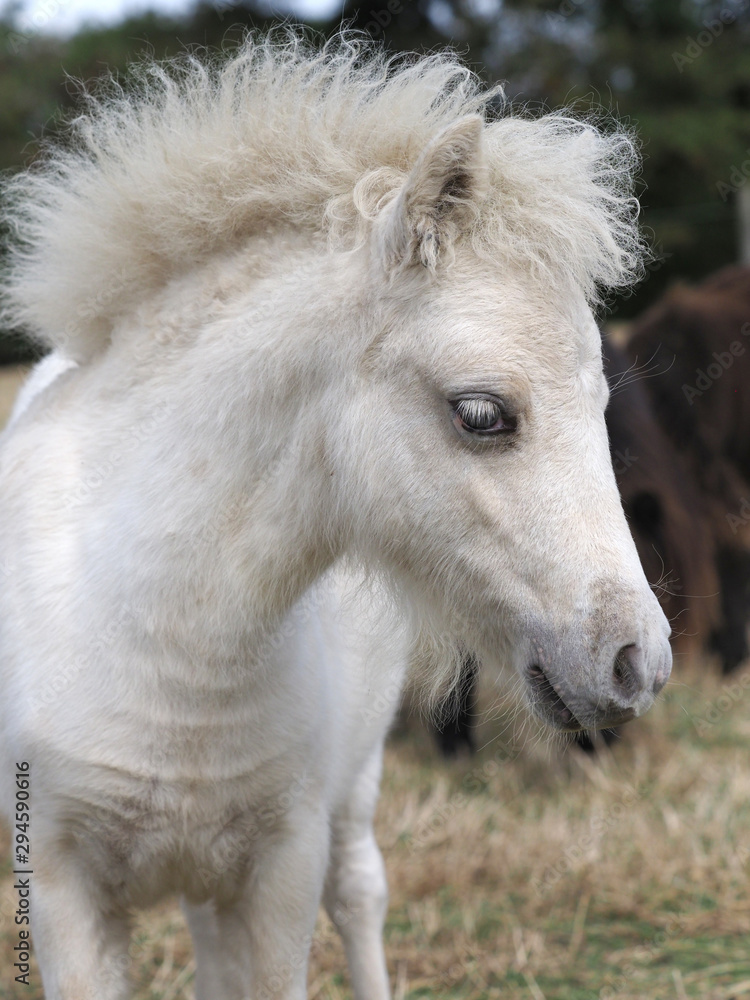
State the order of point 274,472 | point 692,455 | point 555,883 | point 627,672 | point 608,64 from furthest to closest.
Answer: point 608,64, point 692,455, point 555,883, point 274,472, point 627,672

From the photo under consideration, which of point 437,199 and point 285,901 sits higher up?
point 437,199

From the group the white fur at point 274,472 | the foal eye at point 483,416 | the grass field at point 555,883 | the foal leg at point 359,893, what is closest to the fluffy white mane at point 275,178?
the white fur at point 274,472

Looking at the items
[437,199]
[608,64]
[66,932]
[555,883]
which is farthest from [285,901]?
[608,64]

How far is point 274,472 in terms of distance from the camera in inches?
79.0

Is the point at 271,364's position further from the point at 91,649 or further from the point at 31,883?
the point at 31,883

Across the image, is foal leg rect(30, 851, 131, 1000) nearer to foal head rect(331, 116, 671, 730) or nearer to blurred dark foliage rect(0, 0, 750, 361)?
foal head rect(331, 116, 671, 730)

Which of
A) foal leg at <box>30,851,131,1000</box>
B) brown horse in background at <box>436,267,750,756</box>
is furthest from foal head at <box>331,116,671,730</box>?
brown horse in background at <box>436,267,750,756</box>

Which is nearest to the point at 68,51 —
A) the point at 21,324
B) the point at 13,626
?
the point at 21,324

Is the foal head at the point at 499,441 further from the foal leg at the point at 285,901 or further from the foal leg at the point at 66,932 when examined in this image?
the foal leg at the point at 66,932

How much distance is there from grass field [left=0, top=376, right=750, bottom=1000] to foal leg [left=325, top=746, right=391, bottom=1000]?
0.30m

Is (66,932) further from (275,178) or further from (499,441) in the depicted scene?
(275,178)

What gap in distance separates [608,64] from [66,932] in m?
12.9

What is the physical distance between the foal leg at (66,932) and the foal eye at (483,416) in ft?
3.90

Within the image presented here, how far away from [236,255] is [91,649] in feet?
2.79
